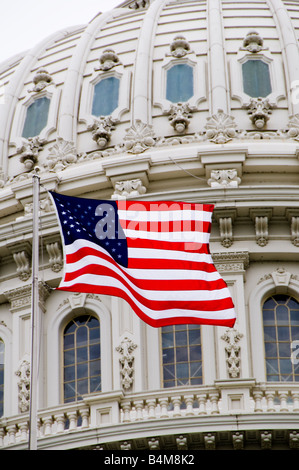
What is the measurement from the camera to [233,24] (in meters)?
56.5

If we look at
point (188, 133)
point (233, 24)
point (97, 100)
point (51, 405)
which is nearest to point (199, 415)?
point (51, 405)

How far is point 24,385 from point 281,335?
6.56 meters

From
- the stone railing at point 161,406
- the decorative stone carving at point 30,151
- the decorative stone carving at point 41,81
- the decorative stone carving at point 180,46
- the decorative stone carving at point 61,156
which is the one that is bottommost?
the stone railing at point 161,406

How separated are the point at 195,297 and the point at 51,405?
7.70m

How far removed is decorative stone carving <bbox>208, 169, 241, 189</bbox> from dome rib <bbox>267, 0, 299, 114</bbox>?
213 inches

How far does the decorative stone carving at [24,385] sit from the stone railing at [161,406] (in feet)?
6.85

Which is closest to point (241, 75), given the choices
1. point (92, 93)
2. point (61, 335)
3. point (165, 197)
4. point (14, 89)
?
point (92, 93)

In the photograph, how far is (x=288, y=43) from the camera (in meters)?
54.6

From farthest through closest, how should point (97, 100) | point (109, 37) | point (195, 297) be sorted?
point (109, 37), point (97, 100), point (195, 297)

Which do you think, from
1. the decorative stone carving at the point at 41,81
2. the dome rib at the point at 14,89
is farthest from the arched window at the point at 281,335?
the decorative stone carving at the point at 41,81

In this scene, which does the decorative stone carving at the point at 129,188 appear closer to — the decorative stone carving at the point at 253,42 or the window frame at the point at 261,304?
the window frame at the point at 261,304

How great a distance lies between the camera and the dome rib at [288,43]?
5241 centimetres

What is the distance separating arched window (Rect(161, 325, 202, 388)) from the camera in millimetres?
42219
